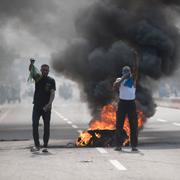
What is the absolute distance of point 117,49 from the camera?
18.9m

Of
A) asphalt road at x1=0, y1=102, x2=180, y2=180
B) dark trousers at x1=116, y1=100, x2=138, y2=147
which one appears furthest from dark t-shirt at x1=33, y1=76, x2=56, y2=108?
dark trousers at x1=116, y1=100, x2=138, y2=147

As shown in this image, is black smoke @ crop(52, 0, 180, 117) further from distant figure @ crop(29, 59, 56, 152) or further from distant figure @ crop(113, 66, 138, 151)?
distant figure @ crop(29, 59, 56, 152)

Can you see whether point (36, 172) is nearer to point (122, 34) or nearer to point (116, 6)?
point (122, 34)

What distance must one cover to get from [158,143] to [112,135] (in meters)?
1.21

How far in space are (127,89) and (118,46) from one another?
5.29 meters

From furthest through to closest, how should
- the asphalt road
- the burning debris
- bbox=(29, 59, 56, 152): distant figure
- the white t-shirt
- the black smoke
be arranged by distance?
the black smoke → the burning debris → the white t-shirt → bbox=(29, 59, 56, 152): distant figure → the asphalt road

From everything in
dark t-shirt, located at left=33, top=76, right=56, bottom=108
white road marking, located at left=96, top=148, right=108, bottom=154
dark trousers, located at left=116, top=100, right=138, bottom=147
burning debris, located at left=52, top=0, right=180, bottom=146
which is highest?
burning debris, located at left=52, top=0, right=180, bottom=146

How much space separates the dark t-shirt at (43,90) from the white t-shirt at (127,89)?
4.58 feet

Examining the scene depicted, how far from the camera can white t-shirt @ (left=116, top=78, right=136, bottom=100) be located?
45.3ft

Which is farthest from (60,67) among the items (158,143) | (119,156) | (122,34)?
(119,156)

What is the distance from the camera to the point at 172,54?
64.8 feet

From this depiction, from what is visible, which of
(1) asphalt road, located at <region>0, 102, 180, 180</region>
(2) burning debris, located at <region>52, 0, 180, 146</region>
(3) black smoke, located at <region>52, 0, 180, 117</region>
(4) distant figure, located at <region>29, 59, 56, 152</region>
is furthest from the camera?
(3) black smoke, located at <region>52, 0, 180, 117</region>

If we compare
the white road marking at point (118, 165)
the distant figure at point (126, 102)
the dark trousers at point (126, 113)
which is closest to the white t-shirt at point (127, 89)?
the distant figure at point (126, 102)

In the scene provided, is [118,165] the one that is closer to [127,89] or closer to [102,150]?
[102,150]
